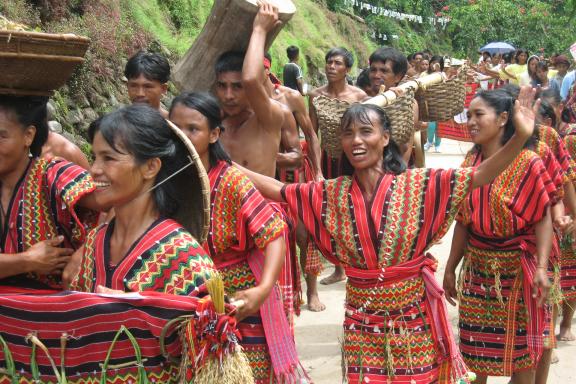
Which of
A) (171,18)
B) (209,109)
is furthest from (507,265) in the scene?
(171,18)

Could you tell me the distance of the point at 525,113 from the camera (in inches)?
135

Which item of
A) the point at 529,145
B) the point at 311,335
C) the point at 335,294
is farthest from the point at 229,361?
the point at 335,294

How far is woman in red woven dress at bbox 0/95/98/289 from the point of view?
3.08m

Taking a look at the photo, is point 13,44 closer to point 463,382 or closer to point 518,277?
point 463,382

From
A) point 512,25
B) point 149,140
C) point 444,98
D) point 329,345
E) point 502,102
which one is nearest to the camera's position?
point 149,140

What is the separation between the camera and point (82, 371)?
248cm

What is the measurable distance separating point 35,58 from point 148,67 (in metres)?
2.03

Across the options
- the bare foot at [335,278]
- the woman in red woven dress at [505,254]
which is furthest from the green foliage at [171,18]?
the woman in red woven dress at [505,254]

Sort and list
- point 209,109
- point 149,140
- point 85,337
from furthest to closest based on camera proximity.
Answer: point 209,109 → point 149,140 → point 85,337

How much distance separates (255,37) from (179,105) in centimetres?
62

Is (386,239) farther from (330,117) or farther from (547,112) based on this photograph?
(547,112)

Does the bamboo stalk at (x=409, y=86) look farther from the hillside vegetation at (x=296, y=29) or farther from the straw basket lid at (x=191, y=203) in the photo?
the hillside vegetation at (x=296, y=29)

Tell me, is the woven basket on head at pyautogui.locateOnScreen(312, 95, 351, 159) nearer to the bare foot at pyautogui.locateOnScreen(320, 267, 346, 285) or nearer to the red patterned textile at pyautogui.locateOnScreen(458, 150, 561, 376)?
the red patterned textile at pyautogui.locateOnScreen(458, 150, 561, 376)

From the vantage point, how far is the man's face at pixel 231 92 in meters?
4.11
